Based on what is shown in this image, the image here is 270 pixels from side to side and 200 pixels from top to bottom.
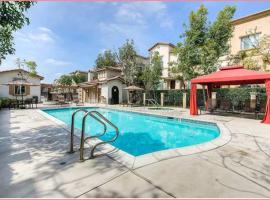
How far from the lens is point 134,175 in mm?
3092

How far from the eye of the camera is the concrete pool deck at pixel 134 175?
2592 millimetres

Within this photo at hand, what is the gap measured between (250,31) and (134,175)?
66.9ft

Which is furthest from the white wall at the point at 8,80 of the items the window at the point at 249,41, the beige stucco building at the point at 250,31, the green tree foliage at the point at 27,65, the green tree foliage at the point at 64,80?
the window at the point at 249,41

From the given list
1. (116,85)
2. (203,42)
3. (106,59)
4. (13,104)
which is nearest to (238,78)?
(203,42)

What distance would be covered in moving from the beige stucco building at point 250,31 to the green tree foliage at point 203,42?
2.43 metres

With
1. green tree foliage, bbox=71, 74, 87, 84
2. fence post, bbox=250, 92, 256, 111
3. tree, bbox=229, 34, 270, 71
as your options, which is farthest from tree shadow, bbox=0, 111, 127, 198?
green tree foliage, bbox=71, 74, 87, 84

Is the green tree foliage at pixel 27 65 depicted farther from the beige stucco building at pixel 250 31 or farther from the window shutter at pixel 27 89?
the beige stucco building at pixel 250 31

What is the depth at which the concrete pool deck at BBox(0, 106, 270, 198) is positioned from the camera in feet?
8.50

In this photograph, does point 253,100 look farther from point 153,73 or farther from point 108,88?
point 108,88

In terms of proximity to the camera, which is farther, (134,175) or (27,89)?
(27,89)

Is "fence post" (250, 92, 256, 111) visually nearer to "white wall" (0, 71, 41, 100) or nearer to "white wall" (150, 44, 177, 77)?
"white wall" (150, 44, 177, 77)

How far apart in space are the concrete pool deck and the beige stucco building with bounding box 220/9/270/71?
49.6 feet

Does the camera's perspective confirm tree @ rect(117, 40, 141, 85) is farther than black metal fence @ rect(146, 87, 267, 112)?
Yes

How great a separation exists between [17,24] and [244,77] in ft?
35.7
